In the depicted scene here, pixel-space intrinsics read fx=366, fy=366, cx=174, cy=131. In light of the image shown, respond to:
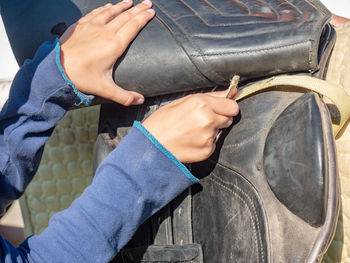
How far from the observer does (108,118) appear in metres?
0.66

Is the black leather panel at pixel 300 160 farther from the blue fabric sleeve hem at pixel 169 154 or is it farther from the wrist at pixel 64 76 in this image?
the wrist at pixel 64 76

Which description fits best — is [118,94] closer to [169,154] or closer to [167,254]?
[169,154]

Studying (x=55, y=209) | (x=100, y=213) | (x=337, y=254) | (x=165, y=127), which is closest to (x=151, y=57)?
(x=165, y=127)

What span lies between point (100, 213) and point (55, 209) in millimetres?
470

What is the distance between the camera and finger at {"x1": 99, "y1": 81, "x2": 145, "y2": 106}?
1.79 feet

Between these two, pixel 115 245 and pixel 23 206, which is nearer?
pixel 115 245

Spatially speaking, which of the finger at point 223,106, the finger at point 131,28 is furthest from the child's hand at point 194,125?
the finger at point 131,28

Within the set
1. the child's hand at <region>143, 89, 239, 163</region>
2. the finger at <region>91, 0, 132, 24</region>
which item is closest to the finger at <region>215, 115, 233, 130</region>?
the child's hand at <region>143, 89, 239, 163</region>

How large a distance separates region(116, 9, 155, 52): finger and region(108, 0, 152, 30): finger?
1cm

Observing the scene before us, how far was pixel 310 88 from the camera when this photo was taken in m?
0.44

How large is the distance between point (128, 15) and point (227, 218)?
0.34 meters

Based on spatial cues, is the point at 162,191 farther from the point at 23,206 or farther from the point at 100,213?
the point at 23,206

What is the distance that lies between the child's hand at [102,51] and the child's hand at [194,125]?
0.10 m

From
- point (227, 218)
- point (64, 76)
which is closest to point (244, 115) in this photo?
point (227, 218)
